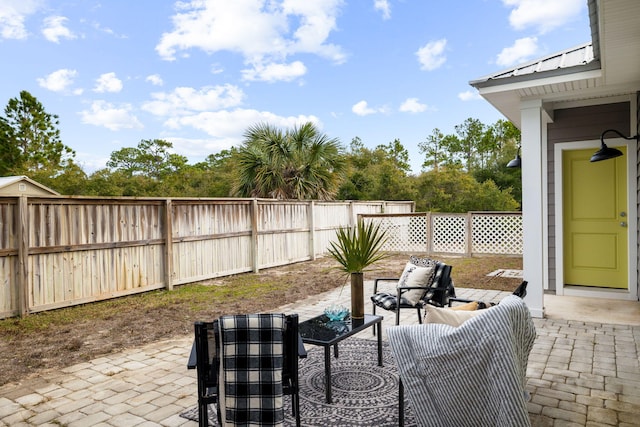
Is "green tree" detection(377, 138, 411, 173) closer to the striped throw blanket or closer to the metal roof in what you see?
the metal roof

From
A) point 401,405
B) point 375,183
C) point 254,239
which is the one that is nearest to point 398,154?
point 375,183

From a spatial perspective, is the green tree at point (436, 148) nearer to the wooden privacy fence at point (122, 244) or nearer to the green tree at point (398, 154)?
the green tree at point (398, 154)

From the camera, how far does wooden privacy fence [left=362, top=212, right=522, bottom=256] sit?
10148 mm

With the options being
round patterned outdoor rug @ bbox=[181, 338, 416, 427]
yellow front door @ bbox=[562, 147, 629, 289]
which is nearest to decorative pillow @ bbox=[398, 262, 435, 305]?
round patterned outdoor rug @ bbox=[181, 338, 416, 427]

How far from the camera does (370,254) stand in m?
3.30

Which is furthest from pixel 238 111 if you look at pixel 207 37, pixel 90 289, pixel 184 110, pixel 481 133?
pixel 90 289

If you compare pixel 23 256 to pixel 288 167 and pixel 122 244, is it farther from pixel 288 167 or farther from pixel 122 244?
pixel 288 167

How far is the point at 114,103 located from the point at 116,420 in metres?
23.7

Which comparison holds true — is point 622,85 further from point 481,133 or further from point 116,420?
point 481,133

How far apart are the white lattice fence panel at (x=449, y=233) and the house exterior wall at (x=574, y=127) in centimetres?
487

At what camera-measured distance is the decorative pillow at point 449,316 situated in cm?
209

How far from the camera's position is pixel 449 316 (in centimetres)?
213

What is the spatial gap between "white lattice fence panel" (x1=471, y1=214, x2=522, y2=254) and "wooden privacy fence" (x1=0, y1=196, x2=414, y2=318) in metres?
4.66

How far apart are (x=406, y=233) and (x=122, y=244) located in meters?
7.63
